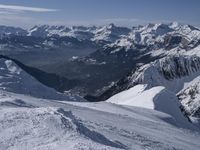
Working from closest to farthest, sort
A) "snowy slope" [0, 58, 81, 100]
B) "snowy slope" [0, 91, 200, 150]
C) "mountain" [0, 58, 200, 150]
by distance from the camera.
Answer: "snowy slope" [0, 91, 200, 150] → "mountain" [0, 58, 200, 150] → "snowy slope" [0, 58, 81, 100]

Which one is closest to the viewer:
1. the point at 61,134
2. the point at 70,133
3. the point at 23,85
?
the point at 61,134

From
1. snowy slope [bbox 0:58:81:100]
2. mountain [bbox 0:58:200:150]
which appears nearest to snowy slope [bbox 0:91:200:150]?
mountain [bbox 0:58:200:150]

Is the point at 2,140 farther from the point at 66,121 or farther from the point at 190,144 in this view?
the point at 190,144

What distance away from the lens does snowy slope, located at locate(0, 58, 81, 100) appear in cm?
9856

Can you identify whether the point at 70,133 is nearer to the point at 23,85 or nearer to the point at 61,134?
the point at 61,134

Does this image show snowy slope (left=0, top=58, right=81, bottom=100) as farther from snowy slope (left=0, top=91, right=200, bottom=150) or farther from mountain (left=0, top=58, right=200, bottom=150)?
snowy slope (left=0, top=91, right=200, bottom=150)

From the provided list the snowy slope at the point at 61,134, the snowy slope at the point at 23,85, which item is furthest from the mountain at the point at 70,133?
the snowy slope at the point at 23,85

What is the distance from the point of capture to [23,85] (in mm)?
105125

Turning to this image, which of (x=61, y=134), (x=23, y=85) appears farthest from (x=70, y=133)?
(x=23, y=85)

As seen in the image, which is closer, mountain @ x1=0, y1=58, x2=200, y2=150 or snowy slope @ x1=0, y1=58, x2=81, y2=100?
mountain @ x1=0, y1=58, x2=200, y2=150

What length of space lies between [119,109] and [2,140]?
42609mm

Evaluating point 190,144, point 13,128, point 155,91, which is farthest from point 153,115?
point 13,128

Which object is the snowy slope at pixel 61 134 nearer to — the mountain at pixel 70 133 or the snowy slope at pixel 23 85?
the mountain at pixel 70 133

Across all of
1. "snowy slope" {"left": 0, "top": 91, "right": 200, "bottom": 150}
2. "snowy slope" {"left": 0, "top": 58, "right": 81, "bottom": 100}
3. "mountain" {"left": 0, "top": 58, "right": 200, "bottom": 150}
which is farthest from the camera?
"snowy slope" {"left": 0, "top": 58, "right": 81, "bottom": 100}
